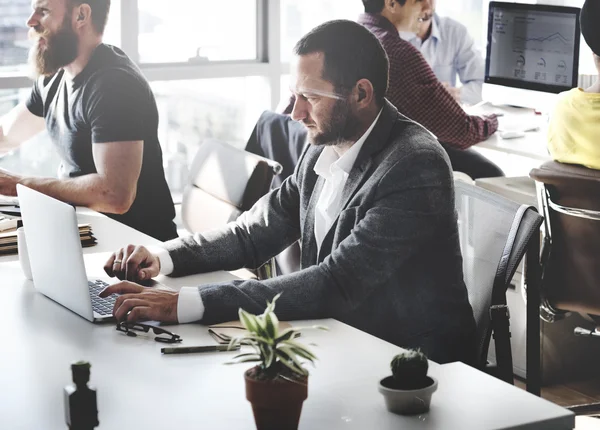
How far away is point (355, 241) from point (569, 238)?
115 cm

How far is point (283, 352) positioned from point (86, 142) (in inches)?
78.1

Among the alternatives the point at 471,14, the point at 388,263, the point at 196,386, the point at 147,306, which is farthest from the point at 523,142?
the point at 196,386

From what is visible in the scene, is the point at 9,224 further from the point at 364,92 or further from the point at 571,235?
the point at 571,235

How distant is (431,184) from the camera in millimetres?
2080

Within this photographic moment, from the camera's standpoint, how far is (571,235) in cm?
295

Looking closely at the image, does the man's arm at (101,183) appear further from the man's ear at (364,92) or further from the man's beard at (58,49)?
the man's ear at (364,92)

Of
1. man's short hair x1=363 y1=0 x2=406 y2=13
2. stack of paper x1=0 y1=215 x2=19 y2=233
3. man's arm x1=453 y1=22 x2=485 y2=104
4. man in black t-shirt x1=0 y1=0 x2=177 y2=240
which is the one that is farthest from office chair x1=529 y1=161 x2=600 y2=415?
man's arm x1=453 y1=22 x2=485 y2=104

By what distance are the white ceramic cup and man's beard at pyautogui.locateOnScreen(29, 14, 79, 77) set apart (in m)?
1.11

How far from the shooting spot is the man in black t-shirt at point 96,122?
3066 mm

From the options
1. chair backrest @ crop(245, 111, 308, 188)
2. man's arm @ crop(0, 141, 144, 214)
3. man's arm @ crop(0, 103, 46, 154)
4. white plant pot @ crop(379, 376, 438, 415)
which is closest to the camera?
white plant pot @ crop(379, 376, 438, 415)

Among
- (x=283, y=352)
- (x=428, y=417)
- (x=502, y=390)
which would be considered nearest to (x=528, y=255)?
(x=502, y=390)

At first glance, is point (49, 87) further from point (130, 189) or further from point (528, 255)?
point (528, 255)

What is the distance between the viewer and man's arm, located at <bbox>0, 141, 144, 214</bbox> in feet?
10.0

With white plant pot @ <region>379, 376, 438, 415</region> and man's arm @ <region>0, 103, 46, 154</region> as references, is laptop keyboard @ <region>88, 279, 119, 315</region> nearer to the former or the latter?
white plant pot @ <region>379, 376, 438, 415</region>
